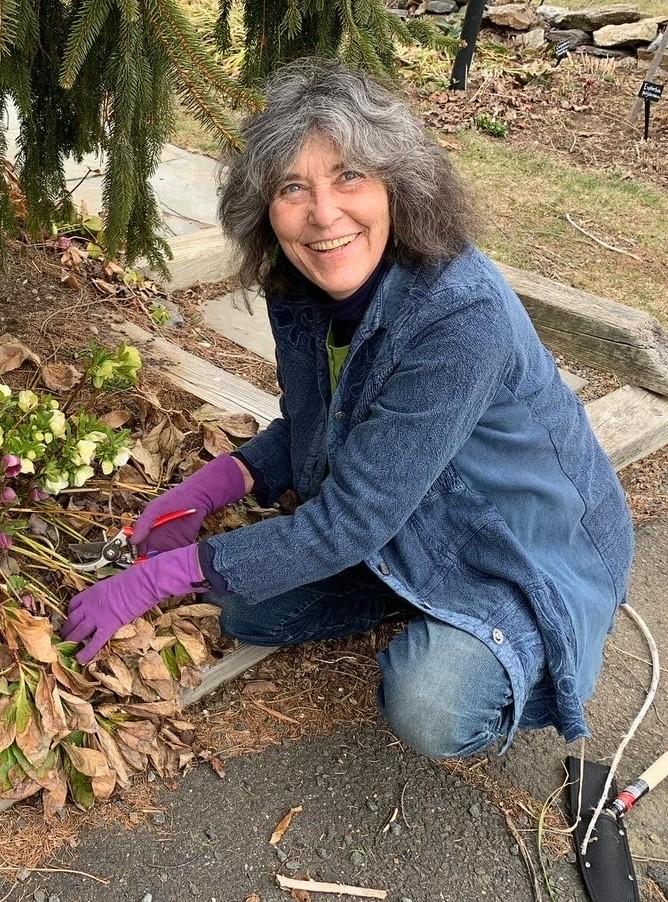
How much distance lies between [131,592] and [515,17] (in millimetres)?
9606

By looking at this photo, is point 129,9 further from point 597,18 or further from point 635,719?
point 597,18

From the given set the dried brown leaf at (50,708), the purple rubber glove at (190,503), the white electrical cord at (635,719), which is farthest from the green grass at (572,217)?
the dried brown leaf at (50,708)

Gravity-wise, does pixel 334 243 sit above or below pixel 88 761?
above

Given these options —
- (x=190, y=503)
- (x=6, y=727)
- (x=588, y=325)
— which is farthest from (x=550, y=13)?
(x=6, y=727)

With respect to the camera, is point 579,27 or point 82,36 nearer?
point 82,36

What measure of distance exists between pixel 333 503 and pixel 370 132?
759mm

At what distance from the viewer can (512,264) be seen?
481 cm

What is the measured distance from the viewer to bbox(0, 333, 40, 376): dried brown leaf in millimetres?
2459

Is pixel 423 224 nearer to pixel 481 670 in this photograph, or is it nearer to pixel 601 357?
pixel 481 670

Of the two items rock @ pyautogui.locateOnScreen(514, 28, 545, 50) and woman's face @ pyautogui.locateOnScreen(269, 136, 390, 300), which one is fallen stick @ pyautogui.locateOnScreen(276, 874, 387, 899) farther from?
rock @ pyautogui.locateOnScreen(514, 28, 545, 50)

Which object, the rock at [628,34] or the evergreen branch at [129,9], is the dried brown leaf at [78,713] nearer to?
the evergreen branch at [129,9]

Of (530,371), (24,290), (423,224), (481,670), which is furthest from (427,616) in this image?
(24,290)

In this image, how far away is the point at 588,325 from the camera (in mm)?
3672

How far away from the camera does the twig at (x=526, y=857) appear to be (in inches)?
72.7
